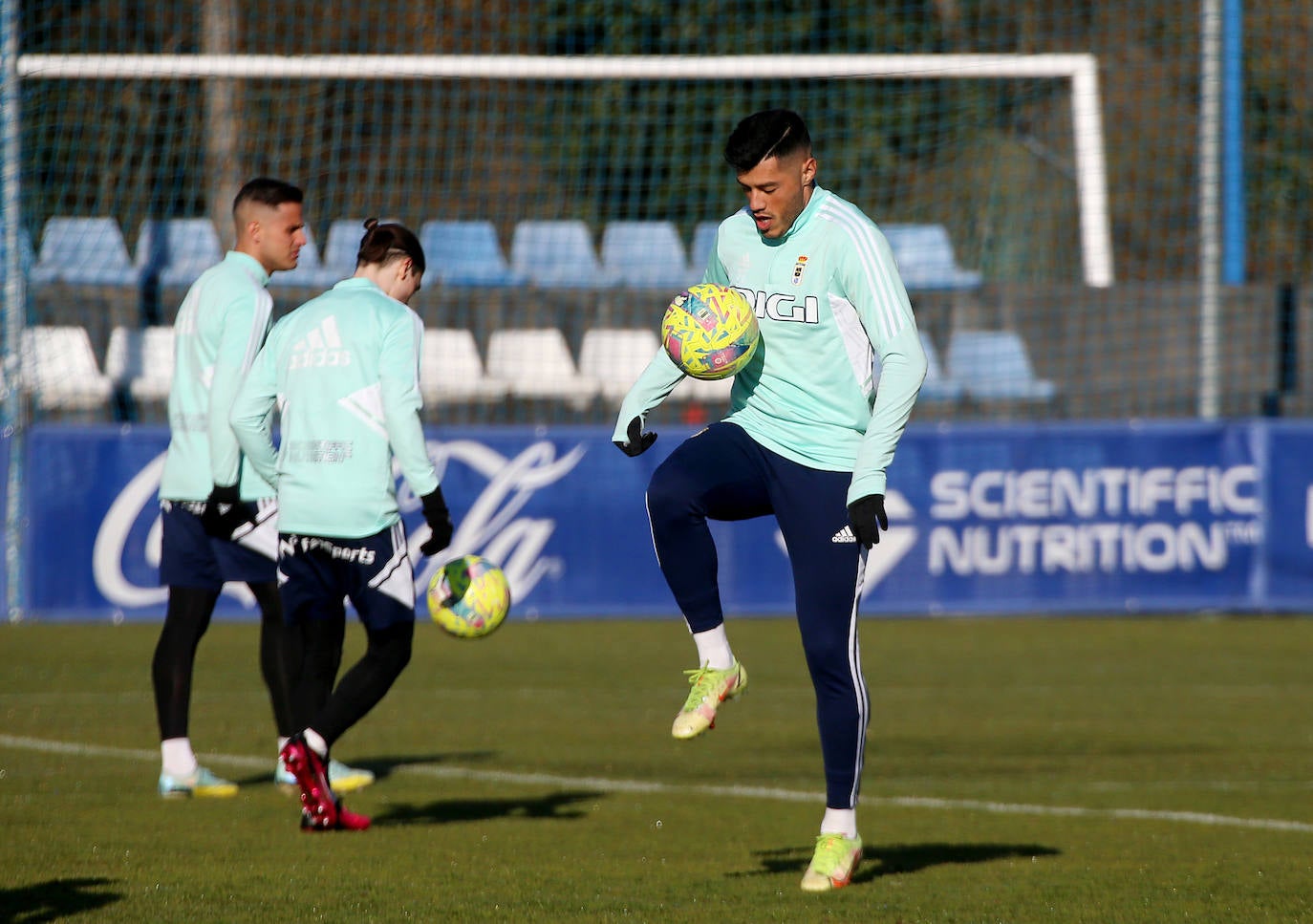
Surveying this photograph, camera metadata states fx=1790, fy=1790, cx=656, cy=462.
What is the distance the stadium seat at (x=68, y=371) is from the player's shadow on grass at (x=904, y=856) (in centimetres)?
969

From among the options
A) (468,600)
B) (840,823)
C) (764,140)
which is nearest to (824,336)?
(764,140)

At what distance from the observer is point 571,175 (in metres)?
18.6

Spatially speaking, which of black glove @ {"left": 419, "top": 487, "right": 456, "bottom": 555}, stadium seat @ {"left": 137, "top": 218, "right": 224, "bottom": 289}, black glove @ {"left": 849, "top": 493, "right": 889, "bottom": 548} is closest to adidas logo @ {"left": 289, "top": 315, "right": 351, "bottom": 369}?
black glove @ {"left": 419, "top": 487, "right": 456, "bottom": 555}

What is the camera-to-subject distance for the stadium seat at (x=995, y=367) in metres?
15.7

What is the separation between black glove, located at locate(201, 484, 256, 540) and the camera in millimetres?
6918

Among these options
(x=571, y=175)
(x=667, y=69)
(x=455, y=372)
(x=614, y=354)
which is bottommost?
(x=455, y=372)

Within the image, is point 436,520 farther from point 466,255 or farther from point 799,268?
point 466,255

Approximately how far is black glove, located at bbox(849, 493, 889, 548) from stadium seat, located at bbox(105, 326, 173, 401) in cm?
1104

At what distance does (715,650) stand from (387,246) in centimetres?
192

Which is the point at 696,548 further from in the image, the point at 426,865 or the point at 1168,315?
the point at 1168,315

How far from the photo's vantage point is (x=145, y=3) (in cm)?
1803

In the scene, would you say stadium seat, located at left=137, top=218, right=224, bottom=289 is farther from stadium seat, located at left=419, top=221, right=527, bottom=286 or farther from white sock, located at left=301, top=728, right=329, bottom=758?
white sock, located at left=301, top=728, right=329, bottom=758

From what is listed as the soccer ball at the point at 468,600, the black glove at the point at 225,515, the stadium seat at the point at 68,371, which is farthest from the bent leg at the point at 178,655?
the stadium seat at the point at 68,371

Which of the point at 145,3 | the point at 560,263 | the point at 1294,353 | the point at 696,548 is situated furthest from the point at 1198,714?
the point at 145,3
